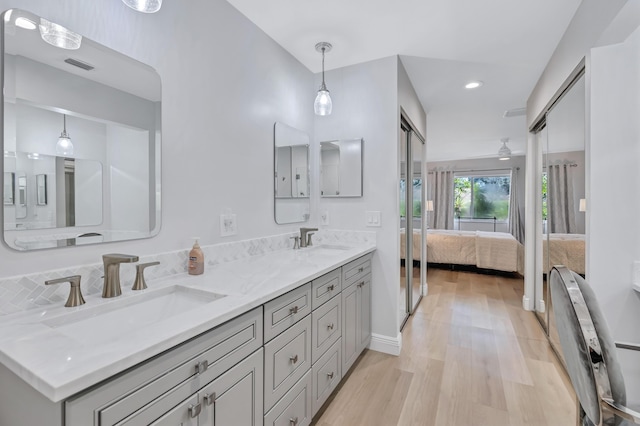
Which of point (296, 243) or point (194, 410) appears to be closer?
point (194, 410)

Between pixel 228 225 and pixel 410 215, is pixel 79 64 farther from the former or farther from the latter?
pixel 410 215

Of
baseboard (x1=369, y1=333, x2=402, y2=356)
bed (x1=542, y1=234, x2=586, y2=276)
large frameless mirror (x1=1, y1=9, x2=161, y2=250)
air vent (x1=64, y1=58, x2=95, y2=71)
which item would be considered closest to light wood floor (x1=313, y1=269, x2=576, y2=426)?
baseboard (x1=369, y1=333, x2=402, y2=356)

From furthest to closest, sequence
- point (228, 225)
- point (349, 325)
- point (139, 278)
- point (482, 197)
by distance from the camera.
Answer: point (482, 197)
point (349, 325)
point (228, 225)
point (139, 278)

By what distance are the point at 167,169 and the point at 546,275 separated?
327 centimetres

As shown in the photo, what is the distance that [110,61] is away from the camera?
1.25 metres

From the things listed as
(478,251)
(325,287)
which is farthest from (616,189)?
(478,251)

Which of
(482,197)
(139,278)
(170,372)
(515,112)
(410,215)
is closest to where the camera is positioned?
(170,372)

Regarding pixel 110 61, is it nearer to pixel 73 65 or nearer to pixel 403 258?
pixel 73 65

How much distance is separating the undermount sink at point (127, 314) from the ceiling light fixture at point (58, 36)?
3.18 feet

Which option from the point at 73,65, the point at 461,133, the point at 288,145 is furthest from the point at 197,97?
the point at 461,133

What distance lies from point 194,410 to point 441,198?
328 inches

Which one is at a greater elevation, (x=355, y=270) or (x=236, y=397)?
(x=355, y=270)

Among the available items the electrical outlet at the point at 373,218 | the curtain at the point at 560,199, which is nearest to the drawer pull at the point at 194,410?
the electrical outlet at the point at 373,218

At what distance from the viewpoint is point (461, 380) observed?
6.94 ft
